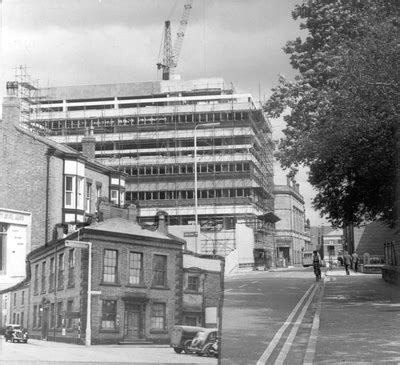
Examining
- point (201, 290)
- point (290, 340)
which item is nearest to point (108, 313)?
point (201, 290)

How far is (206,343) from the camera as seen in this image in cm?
205

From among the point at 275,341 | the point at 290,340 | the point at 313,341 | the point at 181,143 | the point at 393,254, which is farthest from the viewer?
the point at 393,254

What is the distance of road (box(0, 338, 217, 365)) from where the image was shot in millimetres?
1878

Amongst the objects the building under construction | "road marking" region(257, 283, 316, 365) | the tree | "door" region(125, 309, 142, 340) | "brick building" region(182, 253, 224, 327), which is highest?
the tree

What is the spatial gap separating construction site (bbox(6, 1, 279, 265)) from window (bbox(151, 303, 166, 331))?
0.32m

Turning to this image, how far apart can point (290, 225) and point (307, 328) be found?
36.8 feet

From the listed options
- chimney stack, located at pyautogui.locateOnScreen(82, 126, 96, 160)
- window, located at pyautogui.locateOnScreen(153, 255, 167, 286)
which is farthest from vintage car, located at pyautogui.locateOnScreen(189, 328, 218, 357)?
chimney stack, located at pyautogui.locateOnScreen(82, 126, 96, 160)

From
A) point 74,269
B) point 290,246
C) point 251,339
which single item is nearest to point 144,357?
point 74,269

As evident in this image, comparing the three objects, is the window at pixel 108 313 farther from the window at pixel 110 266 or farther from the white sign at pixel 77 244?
the white sign at pixel 77 244

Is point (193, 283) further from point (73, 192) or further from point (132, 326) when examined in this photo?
point (73, 192)

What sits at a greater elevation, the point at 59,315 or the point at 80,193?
the point at 80,193

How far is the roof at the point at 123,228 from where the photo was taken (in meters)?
1.95

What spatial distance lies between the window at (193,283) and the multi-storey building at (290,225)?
74 centimetres

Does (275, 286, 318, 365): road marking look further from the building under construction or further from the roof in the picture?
the roof
